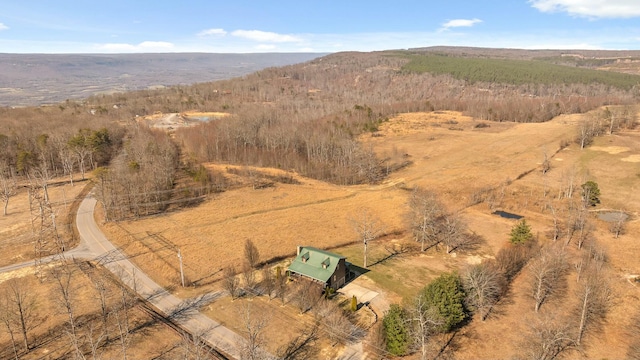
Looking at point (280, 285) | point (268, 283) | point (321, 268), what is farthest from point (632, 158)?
point (268, 283)

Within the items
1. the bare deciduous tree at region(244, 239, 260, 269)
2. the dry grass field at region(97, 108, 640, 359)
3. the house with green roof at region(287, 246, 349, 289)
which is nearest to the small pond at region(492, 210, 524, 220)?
the dry grass field at region(97, 108, 640, 359)

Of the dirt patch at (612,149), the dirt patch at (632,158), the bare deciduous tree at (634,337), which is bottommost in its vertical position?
the bare deciduous tree at (634,337)

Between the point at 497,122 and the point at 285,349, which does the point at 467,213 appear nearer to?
the point at 285,349

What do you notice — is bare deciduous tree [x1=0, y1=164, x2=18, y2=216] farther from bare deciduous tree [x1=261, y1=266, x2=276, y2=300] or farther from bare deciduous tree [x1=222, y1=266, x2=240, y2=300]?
bare deciduous tree [x1=261, y1=266, x2=276, y2=300]

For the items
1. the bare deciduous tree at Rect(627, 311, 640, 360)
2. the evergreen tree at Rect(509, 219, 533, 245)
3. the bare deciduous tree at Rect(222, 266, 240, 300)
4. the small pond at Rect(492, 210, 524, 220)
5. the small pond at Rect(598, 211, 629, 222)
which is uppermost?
the evergreen tree at Rect(509, 219, 533, 245)

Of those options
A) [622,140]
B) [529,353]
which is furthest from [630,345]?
[622,140]

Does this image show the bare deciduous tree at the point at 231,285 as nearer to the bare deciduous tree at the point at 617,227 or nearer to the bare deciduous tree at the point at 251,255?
the bare deciduous tree at the point at 251,255

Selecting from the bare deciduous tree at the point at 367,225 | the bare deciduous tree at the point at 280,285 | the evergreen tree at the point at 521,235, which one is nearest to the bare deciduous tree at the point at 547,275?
the evergreen tree at the point at 521,235

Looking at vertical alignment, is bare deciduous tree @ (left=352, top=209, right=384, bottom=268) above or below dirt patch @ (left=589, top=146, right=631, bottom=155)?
below
